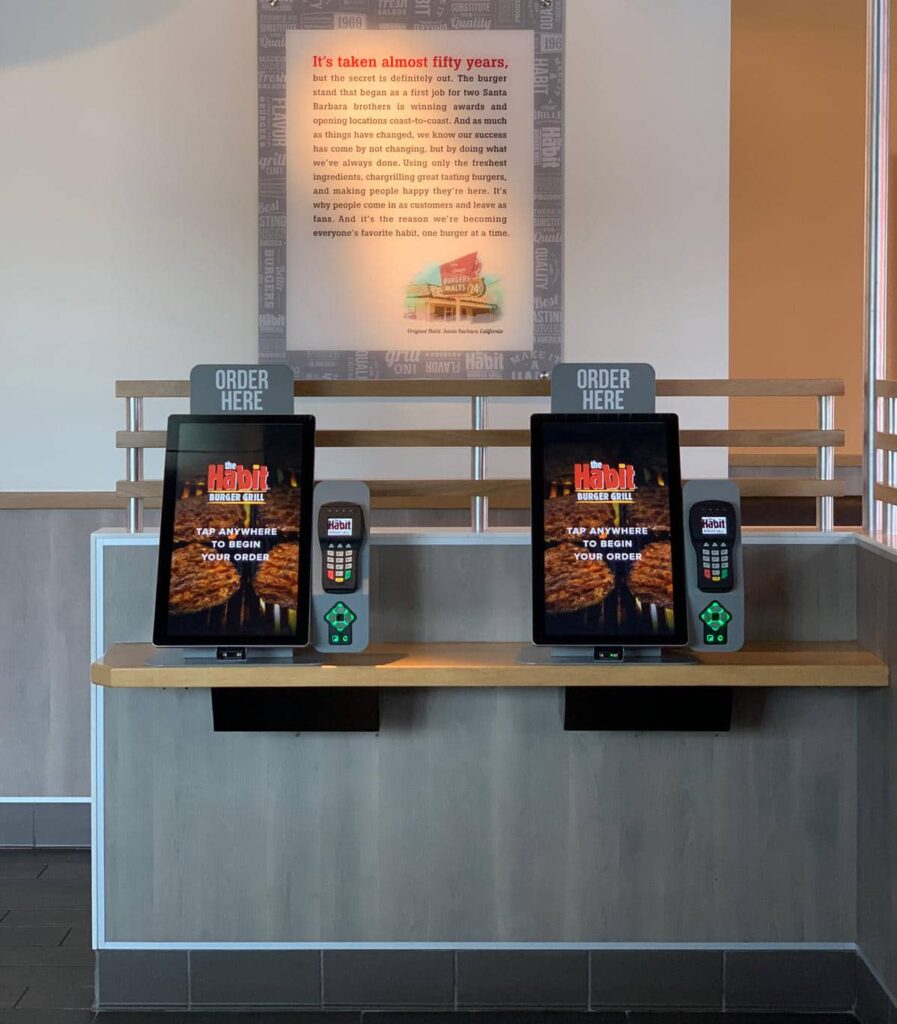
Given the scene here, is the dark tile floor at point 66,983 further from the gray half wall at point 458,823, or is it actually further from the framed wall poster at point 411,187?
the framed wall poster at point 411,187

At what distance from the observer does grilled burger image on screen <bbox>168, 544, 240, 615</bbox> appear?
3.19m

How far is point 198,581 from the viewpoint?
3.21 m

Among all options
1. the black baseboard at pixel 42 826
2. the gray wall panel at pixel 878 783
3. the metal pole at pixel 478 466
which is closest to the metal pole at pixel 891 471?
the gray wall panel at pixel 878 783

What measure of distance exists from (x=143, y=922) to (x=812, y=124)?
17.9 feet

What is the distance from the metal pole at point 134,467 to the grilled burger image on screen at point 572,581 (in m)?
1.13

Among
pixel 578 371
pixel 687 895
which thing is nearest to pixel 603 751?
pixel 687 895

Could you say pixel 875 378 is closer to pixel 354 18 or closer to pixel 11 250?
pixel 354 18

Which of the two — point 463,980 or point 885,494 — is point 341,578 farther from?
point 885,494

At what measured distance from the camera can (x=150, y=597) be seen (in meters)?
3.55

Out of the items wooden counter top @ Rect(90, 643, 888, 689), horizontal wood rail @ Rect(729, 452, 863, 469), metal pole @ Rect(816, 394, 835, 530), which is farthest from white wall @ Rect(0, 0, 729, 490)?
wooden counter top @ Rect(90, 643, 888, 689)

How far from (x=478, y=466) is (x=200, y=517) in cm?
79

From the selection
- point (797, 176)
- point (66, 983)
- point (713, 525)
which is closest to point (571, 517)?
point (713, 525)

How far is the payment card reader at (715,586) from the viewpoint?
3215 millimetres

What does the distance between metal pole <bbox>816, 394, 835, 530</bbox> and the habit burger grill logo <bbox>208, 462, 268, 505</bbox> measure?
148cm
